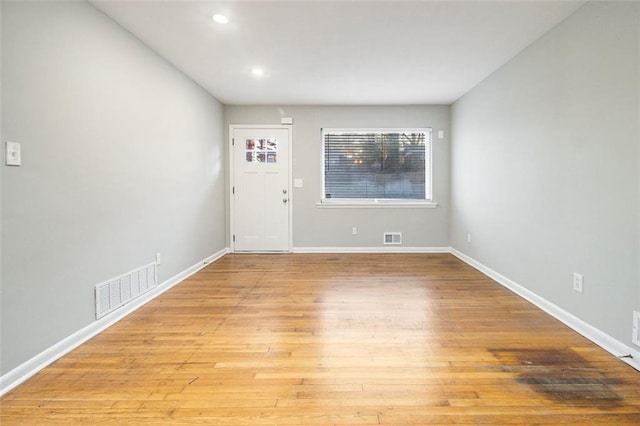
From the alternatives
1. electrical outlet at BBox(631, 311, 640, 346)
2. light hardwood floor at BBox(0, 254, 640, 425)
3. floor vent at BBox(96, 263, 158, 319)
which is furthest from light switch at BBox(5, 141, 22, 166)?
electrical outlet at BBox(631, 311, 640, 346)

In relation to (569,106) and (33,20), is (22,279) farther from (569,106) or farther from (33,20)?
(569,106)

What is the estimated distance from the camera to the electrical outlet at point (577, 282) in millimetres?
2424

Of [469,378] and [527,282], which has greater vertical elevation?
[527,282]

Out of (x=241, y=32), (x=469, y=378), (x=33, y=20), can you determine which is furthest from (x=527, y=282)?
(x=33, y=20)

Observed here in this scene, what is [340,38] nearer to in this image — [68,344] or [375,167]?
[375,167]

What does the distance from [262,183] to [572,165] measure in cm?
406

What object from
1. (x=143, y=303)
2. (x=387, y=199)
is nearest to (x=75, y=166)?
(x=143, y=303)

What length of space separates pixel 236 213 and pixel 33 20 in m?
3.70

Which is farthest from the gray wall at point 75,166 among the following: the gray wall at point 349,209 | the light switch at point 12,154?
the gray wall at point 349,209

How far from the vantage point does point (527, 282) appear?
313 cm

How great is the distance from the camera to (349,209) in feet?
17.7

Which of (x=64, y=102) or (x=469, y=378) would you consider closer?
(x=469, y=378)

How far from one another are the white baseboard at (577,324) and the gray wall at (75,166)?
3485 mm

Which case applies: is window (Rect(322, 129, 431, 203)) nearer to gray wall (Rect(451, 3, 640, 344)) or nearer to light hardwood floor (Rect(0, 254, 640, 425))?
gray wall (Rect(451, 3, 640, 344))
